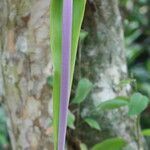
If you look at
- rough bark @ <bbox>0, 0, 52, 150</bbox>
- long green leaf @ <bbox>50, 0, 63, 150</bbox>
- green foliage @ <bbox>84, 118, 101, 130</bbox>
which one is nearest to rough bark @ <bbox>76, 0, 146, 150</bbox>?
green foliage @ <bbox>84, 118, 101, 130</bbox>

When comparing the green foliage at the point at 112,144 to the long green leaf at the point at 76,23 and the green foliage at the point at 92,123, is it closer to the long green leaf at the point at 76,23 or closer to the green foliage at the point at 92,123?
the green foliage at the point at 92,123

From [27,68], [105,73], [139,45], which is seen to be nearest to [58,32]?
[27,68]

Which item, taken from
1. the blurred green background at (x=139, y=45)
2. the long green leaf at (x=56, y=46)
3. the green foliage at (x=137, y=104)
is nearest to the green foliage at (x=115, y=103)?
the green foliage at (x=137, y=104)

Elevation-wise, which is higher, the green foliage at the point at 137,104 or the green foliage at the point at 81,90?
the green foliage at the point at 81,90

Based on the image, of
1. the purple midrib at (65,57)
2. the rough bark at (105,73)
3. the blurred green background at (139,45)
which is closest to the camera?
the purple midrib at (65,57)

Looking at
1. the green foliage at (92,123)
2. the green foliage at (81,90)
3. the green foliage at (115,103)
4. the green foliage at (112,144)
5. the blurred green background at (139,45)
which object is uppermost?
the green foliage at (81,90)

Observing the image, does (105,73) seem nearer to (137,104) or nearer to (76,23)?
(137,104)

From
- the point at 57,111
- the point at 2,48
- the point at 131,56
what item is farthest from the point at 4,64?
the point at 131,56
